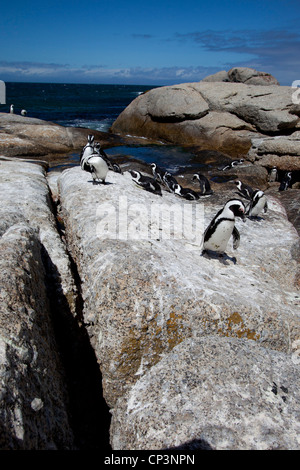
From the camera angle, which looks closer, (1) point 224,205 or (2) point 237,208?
(2) point 237,208

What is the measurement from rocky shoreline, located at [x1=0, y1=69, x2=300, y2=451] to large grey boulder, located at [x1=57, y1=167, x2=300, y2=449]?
0.01 metres

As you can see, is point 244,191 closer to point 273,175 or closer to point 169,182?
point 169,182

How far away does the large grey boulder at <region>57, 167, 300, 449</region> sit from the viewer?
294 centimetres

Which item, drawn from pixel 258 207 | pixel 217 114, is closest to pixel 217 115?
pixel 217 114

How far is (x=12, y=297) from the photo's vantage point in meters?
3.01

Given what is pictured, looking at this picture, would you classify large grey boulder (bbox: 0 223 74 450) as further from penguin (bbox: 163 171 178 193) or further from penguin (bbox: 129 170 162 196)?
penguin (bbox: 163 171 178 193)

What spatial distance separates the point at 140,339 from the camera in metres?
3.53

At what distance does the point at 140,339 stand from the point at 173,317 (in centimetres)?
46

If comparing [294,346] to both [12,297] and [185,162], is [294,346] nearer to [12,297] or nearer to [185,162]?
[12,297]

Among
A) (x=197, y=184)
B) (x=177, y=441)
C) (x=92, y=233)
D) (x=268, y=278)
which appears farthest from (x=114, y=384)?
(x=197, y=184)

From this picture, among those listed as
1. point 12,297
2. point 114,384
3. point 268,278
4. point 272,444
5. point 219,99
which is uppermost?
point 219,99

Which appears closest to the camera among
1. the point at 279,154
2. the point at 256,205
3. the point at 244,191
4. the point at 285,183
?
the point at 256,205

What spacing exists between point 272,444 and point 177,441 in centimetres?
79

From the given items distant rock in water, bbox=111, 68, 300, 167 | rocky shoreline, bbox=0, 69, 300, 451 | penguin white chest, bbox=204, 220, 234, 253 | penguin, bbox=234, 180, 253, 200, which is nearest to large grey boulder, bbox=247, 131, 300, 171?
distant rock in water, bbox=111, 68, 300, 167
